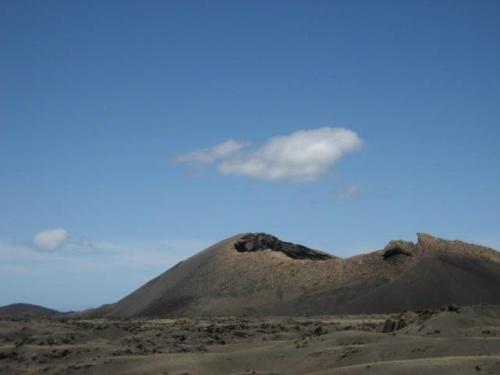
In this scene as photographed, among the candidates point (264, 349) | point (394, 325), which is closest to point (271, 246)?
point (394, 325)

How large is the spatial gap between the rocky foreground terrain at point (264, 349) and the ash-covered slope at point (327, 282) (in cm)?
1730

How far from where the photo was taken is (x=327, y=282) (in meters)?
52.6

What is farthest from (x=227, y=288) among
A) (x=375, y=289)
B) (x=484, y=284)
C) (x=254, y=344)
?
(x=254, y=344)

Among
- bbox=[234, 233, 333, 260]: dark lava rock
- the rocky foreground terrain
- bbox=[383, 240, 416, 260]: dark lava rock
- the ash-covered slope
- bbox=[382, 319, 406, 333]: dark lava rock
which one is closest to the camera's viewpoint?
the rocky foreground terrain

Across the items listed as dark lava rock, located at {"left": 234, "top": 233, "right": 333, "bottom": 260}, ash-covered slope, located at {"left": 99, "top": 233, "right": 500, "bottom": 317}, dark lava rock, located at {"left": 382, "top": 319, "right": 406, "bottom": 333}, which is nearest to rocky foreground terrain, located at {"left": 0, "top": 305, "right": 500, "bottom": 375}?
dark lava rock, located at {"left": 382, "top": 319, "right": 406, "bottom": 333}

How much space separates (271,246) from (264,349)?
135ft

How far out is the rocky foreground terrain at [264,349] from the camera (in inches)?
671

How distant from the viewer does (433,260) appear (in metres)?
52.6

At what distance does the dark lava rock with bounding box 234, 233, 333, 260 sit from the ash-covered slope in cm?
Result: 14

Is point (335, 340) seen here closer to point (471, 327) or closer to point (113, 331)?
point (471, 327)

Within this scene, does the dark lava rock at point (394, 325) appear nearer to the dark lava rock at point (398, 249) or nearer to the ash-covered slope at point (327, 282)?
the ash-covered slope at point (327, 282)

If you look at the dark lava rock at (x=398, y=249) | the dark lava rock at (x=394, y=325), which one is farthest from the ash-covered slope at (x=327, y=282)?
the dark lava rock at (x=394, y=325)

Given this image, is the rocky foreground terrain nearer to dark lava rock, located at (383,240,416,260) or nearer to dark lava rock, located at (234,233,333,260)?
dark lava rock, located at (383,240,416,260)

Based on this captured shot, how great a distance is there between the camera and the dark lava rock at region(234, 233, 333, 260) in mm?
62219
